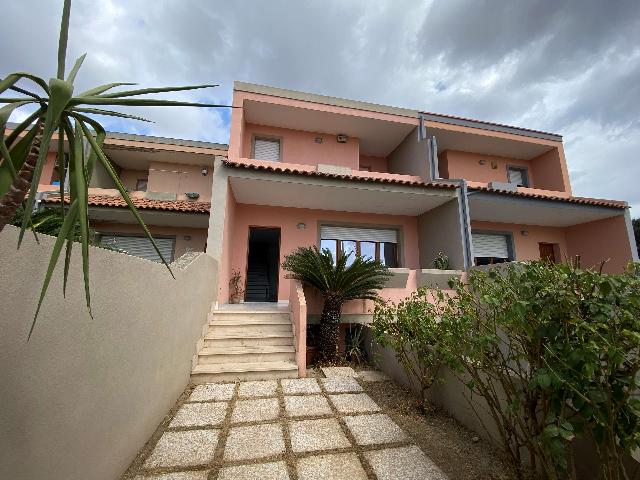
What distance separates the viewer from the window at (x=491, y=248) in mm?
11695

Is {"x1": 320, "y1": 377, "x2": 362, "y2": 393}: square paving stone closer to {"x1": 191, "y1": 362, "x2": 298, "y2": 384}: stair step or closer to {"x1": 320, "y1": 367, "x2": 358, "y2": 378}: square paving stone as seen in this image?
{"x1": 320, "y1": 367, "x2": 358, "y2": 378}: square paving stone

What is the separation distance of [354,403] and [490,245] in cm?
1071

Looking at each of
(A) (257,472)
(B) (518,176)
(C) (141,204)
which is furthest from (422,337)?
(B) (518,176)

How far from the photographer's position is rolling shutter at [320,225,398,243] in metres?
10.5

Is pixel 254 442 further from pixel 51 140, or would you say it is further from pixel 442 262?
pixel 442 262

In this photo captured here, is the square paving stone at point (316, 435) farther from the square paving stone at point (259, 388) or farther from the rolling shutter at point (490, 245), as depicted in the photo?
the rolling shutter at point (490, 245)

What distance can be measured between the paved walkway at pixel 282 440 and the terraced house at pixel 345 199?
173 centimetres

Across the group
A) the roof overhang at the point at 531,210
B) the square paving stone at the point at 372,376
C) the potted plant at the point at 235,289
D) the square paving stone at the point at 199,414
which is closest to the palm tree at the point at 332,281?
the square paving stone at the point at 372,376

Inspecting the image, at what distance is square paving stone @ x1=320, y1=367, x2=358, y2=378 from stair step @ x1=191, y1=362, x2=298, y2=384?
29.5 inches

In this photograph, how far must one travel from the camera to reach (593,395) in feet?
5.48

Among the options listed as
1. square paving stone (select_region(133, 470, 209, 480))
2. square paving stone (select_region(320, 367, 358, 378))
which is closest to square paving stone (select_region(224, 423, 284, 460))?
square paving stone (select_region(133, 470, 209, 480))

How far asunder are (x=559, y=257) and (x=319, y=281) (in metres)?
12.8

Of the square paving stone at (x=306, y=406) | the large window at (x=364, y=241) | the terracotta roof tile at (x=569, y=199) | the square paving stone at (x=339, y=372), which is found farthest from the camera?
the large window at (x=364, y=241)

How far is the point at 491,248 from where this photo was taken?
1180cm
